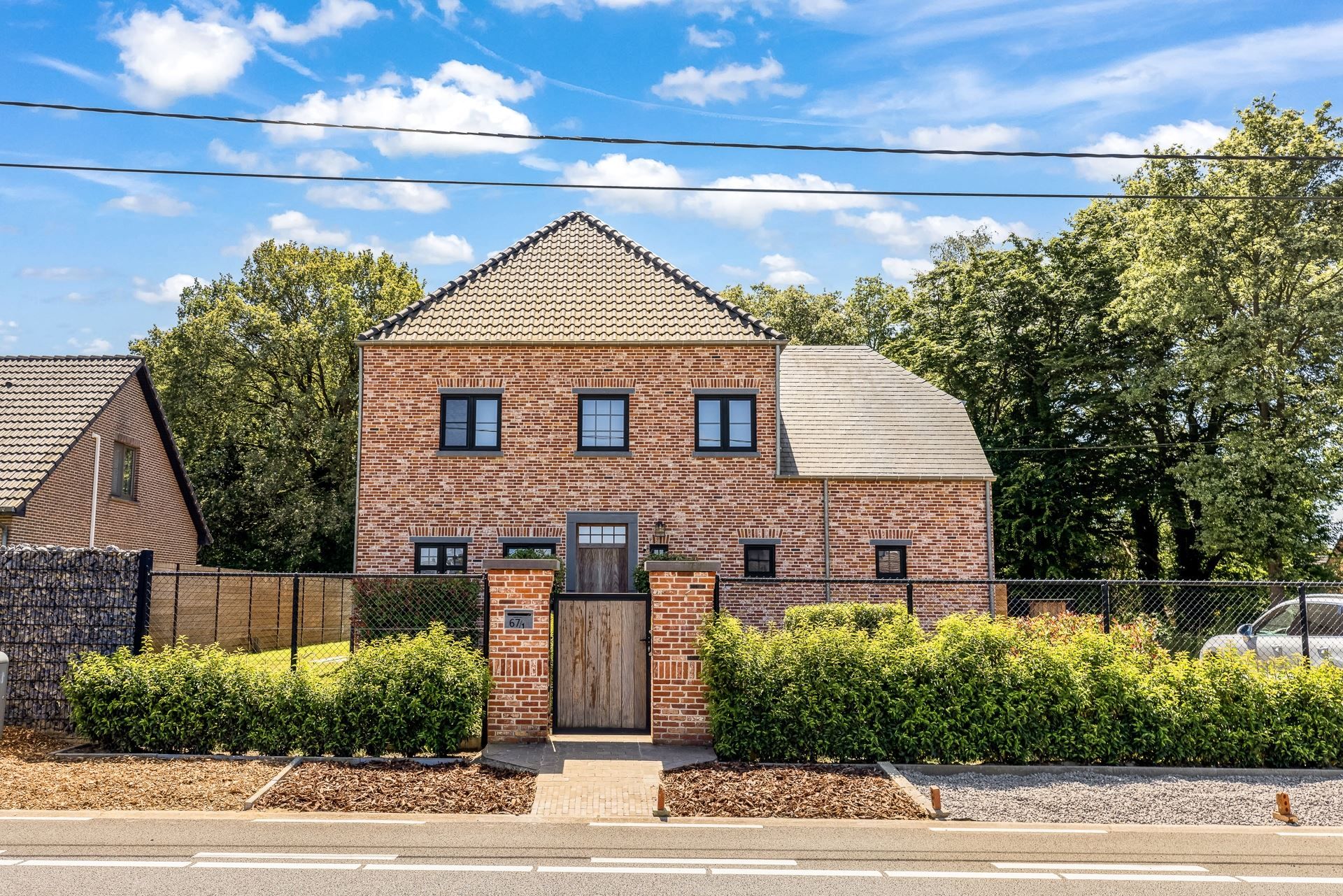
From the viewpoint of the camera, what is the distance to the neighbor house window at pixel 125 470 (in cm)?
2305

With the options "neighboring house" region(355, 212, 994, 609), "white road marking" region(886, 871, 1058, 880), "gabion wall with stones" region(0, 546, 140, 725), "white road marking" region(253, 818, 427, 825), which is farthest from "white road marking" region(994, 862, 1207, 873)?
"neighboring house" region(355, 212, 994, 609)

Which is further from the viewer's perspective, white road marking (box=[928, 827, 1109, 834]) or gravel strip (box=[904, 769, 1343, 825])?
gravel strip (box=[904, 769, 1343, 825])

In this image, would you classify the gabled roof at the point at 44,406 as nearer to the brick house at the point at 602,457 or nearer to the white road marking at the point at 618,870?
the brick house at the point at 602,457

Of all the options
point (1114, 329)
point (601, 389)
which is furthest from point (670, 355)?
point (1114, 329)

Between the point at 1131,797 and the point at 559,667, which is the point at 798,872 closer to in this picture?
the point at 1131,797

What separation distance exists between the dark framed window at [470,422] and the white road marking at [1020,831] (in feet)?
44.7

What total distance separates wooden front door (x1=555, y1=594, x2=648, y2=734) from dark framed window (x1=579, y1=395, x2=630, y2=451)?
29.8 feet

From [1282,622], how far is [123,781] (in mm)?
16024

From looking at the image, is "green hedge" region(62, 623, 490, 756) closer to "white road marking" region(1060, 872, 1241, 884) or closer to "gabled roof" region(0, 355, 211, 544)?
"white road marking" region(1060, 872, 1241, 884)

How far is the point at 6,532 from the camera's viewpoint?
18.5 meters

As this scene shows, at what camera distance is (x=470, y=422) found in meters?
20.3

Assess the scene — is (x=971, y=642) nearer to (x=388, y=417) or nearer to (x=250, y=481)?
(x=388, y=417)

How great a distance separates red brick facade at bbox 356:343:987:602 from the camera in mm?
20000

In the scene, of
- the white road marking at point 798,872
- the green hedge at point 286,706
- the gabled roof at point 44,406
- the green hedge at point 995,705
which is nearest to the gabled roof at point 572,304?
the gabled roof at point 44,406
